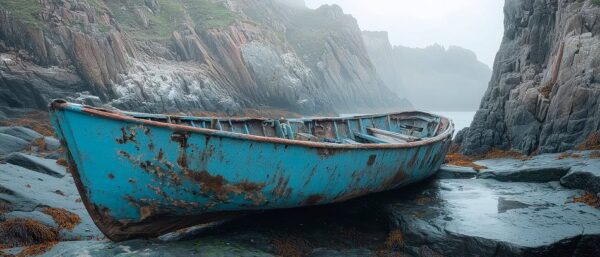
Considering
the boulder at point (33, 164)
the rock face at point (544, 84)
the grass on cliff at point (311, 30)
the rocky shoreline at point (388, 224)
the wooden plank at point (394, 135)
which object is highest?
the grass on cliff at point (311, 30)

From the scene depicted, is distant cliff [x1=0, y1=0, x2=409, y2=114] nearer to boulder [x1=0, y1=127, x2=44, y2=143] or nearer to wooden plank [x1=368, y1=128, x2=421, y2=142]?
boulder [x1=0, y1=127, x2=44, y2=143]

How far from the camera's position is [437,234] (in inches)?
230

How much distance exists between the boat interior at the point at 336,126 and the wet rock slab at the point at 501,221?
178 centimetres

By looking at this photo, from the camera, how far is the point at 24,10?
21391 mm

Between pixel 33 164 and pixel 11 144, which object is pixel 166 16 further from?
pixel 33 164

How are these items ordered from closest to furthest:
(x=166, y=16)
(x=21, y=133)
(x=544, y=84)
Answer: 1. (x=544, y=84)
2. (x=21, y=133)
3. (x=166, y=16)

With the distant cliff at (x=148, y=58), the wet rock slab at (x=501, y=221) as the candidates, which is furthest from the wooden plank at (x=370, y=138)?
the distant cliff at (x=148, y=58)

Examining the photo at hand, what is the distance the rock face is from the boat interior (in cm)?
250

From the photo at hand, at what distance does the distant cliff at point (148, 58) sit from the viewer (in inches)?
806

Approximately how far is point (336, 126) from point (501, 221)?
5278 millimetres

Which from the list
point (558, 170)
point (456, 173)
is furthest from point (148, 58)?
point (558, 170)

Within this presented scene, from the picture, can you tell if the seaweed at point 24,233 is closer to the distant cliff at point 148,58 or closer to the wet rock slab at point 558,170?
the wet rock slab at point 558,170

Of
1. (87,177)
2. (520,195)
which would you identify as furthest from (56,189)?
(520,195)

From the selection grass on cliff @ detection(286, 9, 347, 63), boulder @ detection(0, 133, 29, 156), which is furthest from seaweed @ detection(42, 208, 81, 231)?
grass on cliff @ detection(286, 9, 347, 63)
